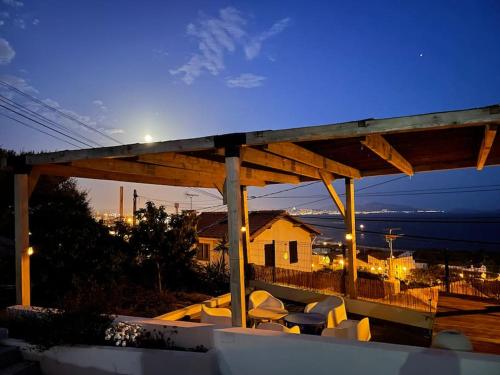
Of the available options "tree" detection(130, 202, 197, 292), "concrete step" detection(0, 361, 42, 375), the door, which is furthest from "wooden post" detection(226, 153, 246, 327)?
the door

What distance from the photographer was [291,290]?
9.95m

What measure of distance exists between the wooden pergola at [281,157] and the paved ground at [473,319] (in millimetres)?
2158

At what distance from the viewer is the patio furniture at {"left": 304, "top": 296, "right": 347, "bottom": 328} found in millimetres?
6098

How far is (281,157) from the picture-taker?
21.8ft

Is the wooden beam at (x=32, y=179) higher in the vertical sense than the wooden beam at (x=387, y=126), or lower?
lower

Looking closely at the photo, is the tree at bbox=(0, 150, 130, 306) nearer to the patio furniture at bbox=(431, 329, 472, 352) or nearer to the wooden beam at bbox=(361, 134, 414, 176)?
the wooden beam at bbox=(361, 134, 414, 176)

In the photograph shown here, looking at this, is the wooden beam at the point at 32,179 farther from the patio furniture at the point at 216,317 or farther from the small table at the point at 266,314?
the small table at the point at 266,314

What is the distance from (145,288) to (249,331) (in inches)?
233

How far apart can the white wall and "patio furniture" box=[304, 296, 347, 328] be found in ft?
8.46

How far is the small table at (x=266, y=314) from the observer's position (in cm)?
633

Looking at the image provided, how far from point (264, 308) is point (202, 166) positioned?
10.4 feet

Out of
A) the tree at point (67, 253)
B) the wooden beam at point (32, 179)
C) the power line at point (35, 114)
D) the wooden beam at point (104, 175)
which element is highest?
the power line at point (35, 114)

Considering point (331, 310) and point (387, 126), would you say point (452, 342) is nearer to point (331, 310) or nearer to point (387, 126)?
point (387, 126)

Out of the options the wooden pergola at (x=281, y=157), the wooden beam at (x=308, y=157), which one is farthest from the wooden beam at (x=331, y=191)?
the wooden beam at (x=308, y=157)
